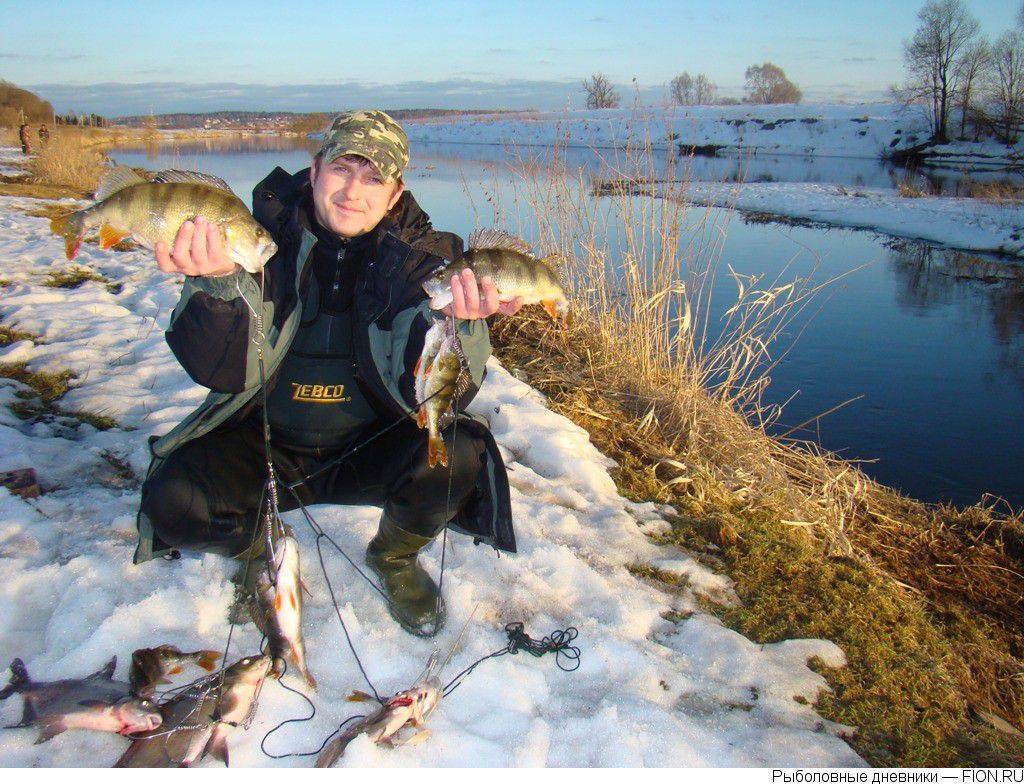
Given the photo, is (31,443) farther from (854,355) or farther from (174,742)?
(854,355)

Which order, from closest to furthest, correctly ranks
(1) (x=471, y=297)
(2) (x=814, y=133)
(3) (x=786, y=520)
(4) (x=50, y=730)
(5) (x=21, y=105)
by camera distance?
(4) (x=50, y=730)
(1) (x=471, y=297)
(3) (x=786, y=520)
(5) (x=21, y=105)
(2) (x=814, y=133)

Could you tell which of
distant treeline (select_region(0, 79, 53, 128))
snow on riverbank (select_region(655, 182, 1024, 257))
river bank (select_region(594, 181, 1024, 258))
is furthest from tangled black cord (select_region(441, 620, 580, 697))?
distant treeline (select_region(0, 79, 53, 128))

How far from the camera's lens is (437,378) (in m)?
2.38

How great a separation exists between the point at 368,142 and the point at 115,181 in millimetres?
873

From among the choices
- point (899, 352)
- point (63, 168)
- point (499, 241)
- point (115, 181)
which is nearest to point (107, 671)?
point (115, 181)

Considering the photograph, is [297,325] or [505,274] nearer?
[505,274]

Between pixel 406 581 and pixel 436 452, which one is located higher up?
pixel 436 452

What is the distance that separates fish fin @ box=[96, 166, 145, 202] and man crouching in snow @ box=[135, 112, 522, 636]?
47cm

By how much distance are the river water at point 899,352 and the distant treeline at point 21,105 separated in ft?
76.9

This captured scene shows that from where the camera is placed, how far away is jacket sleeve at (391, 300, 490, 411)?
Answer: 2607 millimetres

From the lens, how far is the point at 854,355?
25.5ft

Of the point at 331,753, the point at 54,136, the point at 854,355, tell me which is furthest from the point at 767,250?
the point at 54,136

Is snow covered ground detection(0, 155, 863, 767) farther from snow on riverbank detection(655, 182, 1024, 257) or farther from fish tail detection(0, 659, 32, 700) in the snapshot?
snow on riverbank detection(655, 182, 1024, 257)

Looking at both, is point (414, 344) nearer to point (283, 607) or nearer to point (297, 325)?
point (297, 325)
